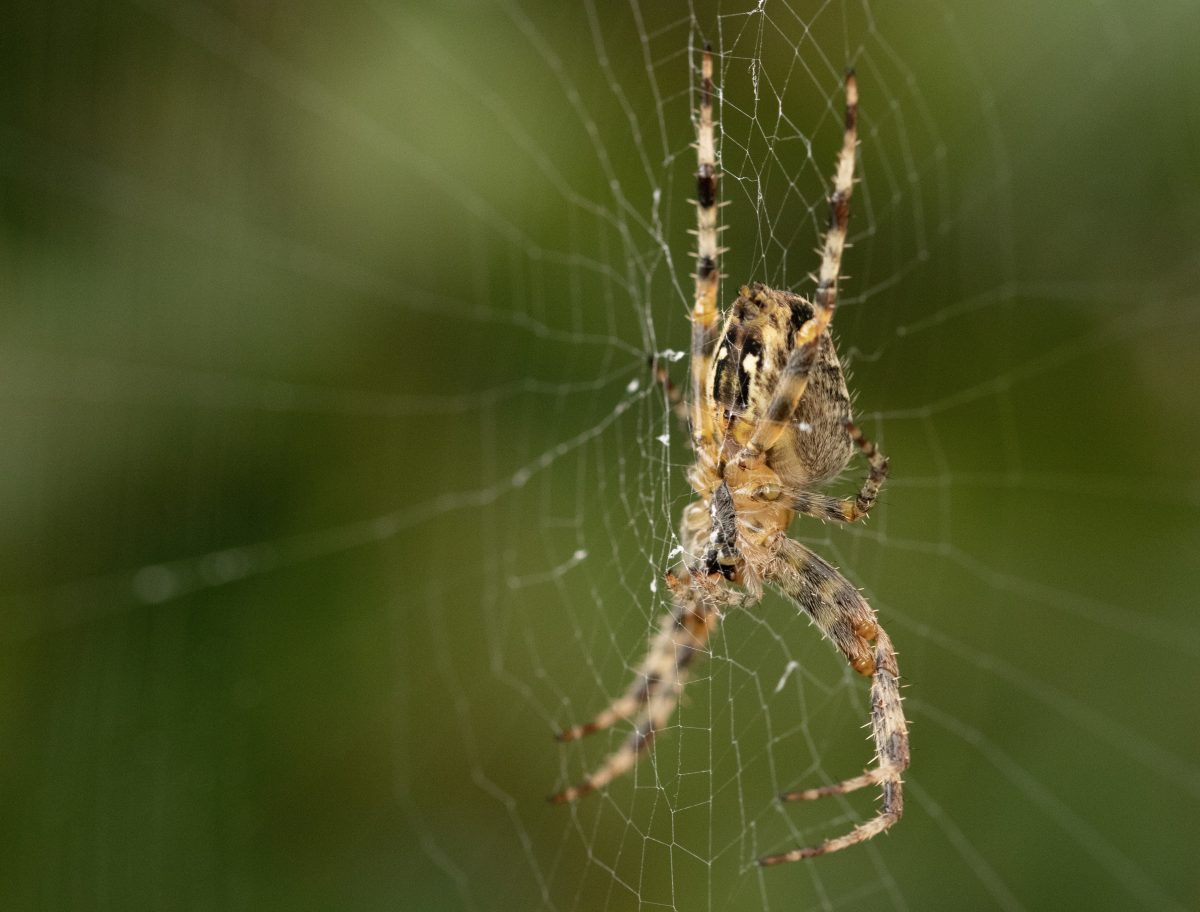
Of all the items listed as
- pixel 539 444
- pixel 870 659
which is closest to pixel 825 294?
pixel 870 659

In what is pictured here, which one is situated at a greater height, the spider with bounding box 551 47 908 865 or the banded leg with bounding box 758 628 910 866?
the spider with bounding box 551 47 908 865

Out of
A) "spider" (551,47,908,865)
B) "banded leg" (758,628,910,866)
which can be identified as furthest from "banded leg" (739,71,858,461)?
"banded leg" (758,628,910,866)

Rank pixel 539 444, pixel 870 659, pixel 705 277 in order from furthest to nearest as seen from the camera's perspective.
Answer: pixel 539 444 → pixel 870 659 → pixel 705 277

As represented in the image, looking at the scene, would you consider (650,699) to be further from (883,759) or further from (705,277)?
(705,277)

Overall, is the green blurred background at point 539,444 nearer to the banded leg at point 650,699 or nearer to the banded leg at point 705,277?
the banded leg at point 650,699

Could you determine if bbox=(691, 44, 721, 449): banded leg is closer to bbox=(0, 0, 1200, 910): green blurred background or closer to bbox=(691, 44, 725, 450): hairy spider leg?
bbox=(691, 44, 725, 450): hairy spider leg

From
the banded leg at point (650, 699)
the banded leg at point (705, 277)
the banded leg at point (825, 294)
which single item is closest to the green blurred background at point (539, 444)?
the banded leg at point (650, 699)

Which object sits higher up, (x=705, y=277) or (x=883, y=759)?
(x=705, y=277)

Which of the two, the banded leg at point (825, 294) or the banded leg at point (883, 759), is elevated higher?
the banded leg at point (825, 294)
